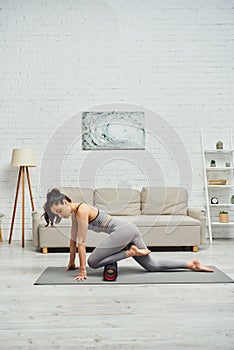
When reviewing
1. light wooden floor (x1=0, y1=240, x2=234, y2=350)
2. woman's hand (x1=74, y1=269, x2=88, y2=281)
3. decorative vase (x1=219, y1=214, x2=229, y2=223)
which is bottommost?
light wooden floor (x1=0, y1=240, x2=234, y2=350)

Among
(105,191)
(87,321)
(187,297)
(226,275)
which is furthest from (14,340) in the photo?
(105,191)

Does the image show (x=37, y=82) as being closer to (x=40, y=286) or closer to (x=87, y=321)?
(x=40, y=286)

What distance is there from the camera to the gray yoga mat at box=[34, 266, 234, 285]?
12.5ft

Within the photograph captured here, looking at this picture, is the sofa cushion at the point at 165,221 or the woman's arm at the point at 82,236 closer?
the woman's arm at the point at 82,236

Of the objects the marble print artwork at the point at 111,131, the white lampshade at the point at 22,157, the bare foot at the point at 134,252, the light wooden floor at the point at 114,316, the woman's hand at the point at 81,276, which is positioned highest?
the marble print artwork at the point at 111,131

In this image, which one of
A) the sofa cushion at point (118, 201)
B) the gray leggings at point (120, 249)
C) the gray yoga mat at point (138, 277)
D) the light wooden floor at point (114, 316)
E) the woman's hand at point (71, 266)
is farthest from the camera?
the sofa cushion at point (118, 201)

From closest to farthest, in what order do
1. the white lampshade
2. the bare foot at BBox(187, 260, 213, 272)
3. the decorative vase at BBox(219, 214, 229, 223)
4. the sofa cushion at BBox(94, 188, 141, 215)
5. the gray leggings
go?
1. the gray leggings
2. the bare foot at BBox(187, 260, 213, 272)
3. the white lampshade
4. the sofa cushion at BBox(94, 188, 141, 215)
5. the decorative vase at BBox(219, 214, 229, 223)

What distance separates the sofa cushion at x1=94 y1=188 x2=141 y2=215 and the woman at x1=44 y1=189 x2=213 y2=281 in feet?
6.49

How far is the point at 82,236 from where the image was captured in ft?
12.8

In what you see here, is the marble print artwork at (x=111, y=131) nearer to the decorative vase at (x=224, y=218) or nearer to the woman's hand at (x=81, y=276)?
the decorative vase at (x=224, y=218)

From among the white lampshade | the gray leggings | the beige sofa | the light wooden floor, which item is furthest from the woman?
the white lampshade

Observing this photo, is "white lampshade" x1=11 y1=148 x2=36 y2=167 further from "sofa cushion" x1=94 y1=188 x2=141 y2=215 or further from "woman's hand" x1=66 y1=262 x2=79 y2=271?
"woman's hand" x1=66 y1=262 x2=79 y2=271

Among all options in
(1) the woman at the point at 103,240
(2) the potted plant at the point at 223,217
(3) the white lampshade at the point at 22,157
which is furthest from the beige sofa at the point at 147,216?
(1) the woman at the point at 103,240

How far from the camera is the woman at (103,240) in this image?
388 centimetres
